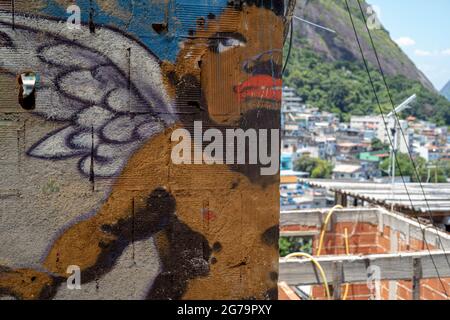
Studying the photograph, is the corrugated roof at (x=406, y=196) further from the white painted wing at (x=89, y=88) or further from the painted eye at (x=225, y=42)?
the white painted wing at (x=89, y=88)

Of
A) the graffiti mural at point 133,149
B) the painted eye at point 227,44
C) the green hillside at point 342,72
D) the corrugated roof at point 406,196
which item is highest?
the green hillside at point 342,72

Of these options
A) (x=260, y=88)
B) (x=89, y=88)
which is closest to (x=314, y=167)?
(x=260, y=88)

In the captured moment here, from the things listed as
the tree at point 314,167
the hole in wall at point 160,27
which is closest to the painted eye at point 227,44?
the hole in wall at point 160,27

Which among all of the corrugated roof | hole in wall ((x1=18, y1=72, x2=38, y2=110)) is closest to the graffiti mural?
hole in wall ((x1=18, y1=72, x2=38, y2=110))

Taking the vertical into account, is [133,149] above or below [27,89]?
below

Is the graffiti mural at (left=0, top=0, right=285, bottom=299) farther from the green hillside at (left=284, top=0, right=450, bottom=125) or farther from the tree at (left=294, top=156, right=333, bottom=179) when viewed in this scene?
the green hillside at (left=284, top=0, right=450, bottom=125)

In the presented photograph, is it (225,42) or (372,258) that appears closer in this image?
(225,42)

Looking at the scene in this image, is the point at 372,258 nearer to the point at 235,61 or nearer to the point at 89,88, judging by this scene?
the point at 235,61
